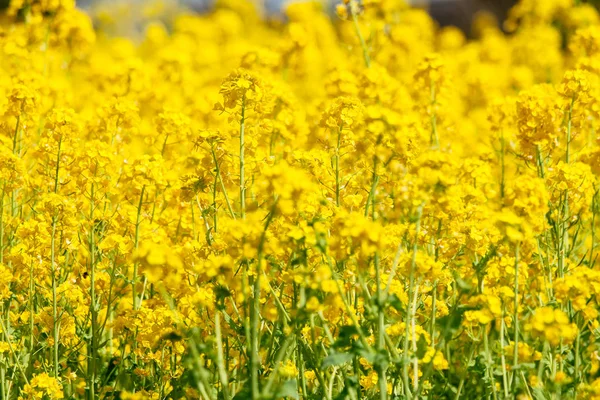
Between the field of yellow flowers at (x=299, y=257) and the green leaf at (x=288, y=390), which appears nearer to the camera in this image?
the green leaf at (x=288, y=390)

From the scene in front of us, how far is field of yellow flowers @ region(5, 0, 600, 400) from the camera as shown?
286 cm

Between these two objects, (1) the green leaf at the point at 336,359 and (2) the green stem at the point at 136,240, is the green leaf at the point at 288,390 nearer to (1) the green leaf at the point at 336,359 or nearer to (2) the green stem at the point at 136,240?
(1) the green leaf at the point at 336,359

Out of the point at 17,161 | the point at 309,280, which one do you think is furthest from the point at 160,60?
the point at 309,280

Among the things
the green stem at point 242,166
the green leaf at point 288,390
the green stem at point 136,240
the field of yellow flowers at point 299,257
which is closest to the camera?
the green leaf at point 288,390

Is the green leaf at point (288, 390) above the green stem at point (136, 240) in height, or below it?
below

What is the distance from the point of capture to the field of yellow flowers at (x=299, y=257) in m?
2.86

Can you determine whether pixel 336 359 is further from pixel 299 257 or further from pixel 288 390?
pixel 299 257

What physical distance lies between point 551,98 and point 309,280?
1818mm

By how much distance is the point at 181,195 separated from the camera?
3.62 m

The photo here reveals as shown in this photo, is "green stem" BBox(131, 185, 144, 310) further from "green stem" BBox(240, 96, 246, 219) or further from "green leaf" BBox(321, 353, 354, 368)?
"green leaf" BBox(321, 353, 354, 368)

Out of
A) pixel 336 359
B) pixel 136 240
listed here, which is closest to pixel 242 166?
pixel 136 240

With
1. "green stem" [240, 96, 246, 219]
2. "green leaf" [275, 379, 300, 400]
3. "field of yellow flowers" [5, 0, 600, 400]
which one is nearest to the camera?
"green leaf" [275, 379, 300, 400]

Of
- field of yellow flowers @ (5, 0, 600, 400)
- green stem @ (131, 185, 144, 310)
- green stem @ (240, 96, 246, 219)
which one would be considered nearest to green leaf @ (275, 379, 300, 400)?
field of yellow flowers @ (5, 0, 600, 400)

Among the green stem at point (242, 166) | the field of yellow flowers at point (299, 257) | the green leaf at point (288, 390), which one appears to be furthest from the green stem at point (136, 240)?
the green leaf at point (288, 390)
